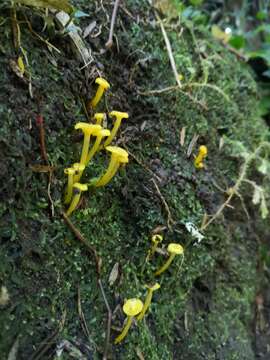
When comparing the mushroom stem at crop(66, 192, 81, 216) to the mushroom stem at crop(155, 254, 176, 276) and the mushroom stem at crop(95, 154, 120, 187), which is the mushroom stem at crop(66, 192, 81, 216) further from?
the mushroom stem at crop(155, 254, 176, 276)

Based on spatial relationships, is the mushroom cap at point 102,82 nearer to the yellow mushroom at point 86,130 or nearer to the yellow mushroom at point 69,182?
the yellow mushroom at point 86,130

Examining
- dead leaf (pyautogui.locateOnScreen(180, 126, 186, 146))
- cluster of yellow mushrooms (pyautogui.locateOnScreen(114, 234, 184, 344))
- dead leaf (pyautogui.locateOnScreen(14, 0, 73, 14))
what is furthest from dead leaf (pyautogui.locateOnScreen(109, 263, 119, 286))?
dead leaf (pyautogui.locateOnScreen(14, 0, 73, 14))

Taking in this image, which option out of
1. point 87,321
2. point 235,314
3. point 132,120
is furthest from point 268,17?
point 87,321

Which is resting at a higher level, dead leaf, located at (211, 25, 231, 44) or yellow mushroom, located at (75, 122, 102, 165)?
yellow mushroom, located at (75, 122, 102, 165)

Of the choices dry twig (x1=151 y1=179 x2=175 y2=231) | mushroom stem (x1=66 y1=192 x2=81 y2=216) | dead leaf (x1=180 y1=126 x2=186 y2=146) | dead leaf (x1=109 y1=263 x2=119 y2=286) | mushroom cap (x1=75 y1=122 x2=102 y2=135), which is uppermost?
mushroom cap (x1=75 y1=122 x2=102 y2=135)

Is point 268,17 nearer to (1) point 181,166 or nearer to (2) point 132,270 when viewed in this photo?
(1) point 181,166

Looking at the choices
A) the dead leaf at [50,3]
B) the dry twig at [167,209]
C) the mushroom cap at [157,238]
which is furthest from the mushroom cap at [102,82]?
the mushroom cap at [157,238]
